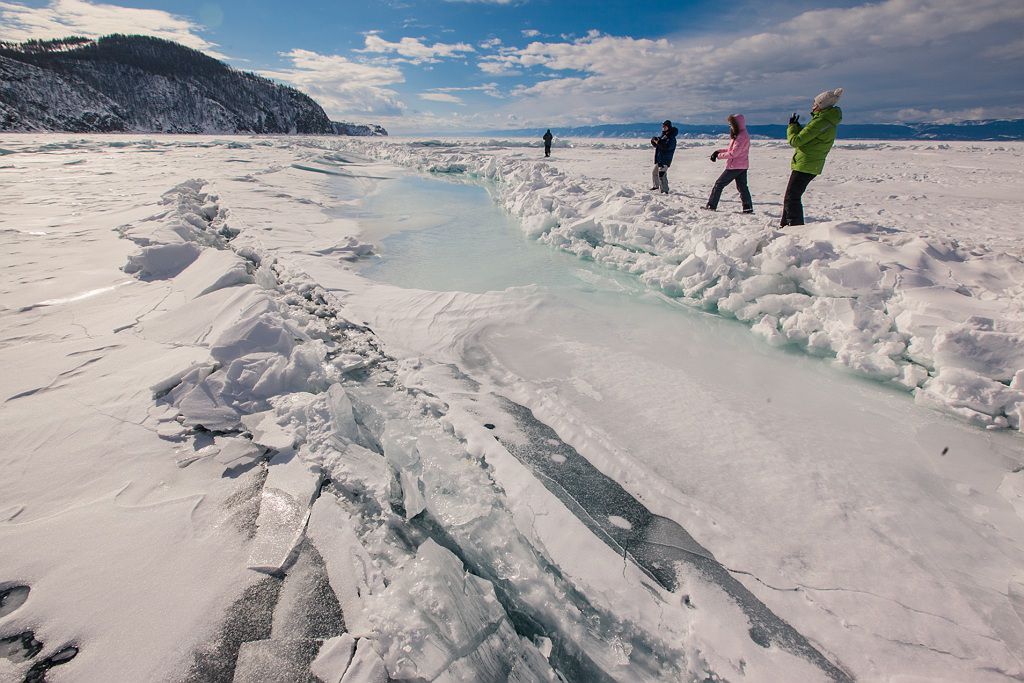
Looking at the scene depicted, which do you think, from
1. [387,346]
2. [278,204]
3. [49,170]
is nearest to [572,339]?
[387,346]

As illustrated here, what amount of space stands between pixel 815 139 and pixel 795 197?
24.7 inches

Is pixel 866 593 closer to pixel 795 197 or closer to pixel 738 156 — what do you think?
pixel 795 197

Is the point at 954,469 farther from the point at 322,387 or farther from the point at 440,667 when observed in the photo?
the point at 322,387

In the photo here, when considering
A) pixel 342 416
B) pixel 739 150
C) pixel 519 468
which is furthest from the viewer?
pixel 739 150

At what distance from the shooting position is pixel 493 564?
1.39 m

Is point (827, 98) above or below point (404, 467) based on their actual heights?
above

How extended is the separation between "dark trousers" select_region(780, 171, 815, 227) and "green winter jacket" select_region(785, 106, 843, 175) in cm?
7

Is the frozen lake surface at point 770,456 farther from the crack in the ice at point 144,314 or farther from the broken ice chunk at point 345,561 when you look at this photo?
the crack in the ice at point 144,314

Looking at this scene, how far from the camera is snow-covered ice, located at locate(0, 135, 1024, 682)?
1.17 m

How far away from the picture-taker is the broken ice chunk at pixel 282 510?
4.41 ft

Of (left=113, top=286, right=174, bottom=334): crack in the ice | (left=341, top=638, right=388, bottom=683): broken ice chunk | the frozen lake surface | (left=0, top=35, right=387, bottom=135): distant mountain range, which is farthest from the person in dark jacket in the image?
(left=0, top=35, right=387, bottom=135): distant mountain range

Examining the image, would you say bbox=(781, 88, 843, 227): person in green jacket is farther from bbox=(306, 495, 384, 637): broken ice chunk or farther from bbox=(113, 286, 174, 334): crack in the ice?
bbox=(113, 286, 174, 334): crack in the ice

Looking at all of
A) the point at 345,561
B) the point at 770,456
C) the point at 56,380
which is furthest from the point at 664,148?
the point at 56,380

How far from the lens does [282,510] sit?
1.50 meters
